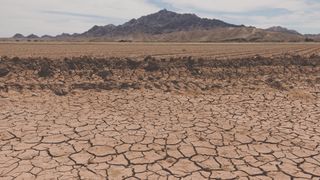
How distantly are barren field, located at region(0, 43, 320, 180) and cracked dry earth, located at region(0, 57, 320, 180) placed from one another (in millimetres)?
16

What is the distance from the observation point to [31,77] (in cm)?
1047

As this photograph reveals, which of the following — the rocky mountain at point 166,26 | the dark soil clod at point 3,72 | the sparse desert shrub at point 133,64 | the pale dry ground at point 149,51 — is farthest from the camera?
the rocky mountain at point 166,26

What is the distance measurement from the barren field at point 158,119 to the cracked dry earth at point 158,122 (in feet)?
0.05

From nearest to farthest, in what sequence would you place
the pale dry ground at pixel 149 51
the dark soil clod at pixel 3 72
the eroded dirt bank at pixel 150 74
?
the eroded dirt bank at pixel 150 74, the dark soil clod at pixel 3 72, the pale dry ground at pixel 149 51

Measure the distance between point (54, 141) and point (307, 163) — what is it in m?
3.65

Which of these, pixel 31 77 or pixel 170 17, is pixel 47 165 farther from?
pixel 170 17

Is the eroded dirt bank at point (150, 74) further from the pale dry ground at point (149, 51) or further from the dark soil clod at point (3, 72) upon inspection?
the pale dry ground at point (149, 51)

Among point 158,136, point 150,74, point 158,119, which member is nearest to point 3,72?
point 150,74

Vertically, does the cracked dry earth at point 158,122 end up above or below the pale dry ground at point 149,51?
below

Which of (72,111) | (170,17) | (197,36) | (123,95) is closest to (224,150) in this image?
(72,111)

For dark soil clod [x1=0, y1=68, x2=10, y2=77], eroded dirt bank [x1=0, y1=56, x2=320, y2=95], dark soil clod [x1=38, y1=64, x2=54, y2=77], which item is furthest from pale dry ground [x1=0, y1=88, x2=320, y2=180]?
dark soil clod [x1=0, y1=68, x2=10, y2=77]

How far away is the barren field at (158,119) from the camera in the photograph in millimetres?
4969

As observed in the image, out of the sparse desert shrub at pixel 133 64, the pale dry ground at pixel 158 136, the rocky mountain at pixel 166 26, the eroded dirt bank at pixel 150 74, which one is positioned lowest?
the pale dry ground at pixel 158 136

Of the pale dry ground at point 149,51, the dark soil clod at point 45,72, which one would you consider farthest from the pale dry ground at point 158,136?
the pale dry ground at point 149,51
